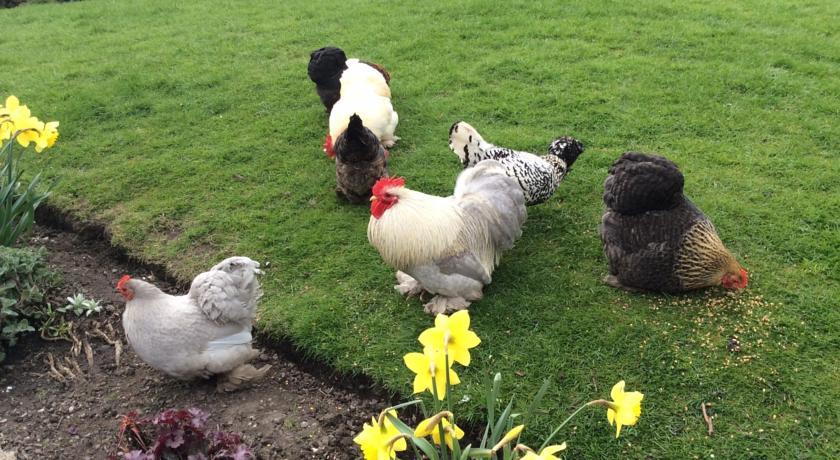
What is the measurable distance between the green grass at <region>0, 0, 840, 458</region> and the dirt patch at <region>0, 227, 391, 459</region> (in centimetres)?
22

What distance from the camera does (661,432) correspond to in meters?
3.10

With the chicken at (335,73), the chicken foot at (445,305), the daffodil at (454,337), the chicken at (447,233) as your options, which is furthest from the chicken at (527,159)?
the daffodil at (454,337)

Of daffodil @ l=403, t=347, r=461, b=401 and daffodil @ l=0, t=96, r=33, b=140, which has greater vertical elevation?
daffodil @ l=0, t=96, r=33, b=140

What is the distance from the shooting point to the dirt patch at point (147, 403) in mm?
3217

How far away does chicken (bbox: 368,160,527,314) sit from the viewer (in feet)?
11.9

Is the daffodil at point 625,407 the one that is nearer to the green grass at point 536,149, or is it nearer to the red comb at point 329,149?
the green grass at point 536,149

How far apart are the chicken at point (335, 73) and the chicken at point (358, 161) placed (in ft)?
4.17

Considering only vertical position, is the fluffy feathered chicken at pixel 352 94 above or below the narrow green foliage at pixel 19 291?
above

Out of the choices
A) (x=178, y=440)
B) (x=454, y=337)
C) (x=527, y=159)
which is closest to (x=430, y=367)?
(x=454, y=337)

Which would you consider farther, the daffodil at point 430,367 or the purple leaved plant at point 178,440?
→ the purple leaved plant at point 178,440

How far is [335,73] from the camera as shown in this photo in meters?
6.07

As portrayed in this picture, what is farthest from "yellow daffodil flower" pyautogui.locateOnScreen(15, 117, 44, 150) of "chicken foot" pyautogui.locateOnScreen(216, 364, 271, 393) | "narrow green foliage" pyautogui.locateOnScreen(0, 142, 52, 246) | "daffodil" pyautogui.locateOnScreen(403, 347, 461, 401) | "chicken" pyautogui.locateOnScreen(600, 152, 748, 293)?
"chicken" pyautogui.locateOnScreen(600, 152, 748, 293)

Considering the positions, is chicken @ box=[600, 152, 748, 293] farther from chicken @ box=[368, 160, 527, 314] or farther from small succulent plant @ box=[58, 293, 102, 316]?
small succulent plant @ box=[58, 293, 102, 316]

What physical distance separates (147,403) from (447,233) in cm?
202
